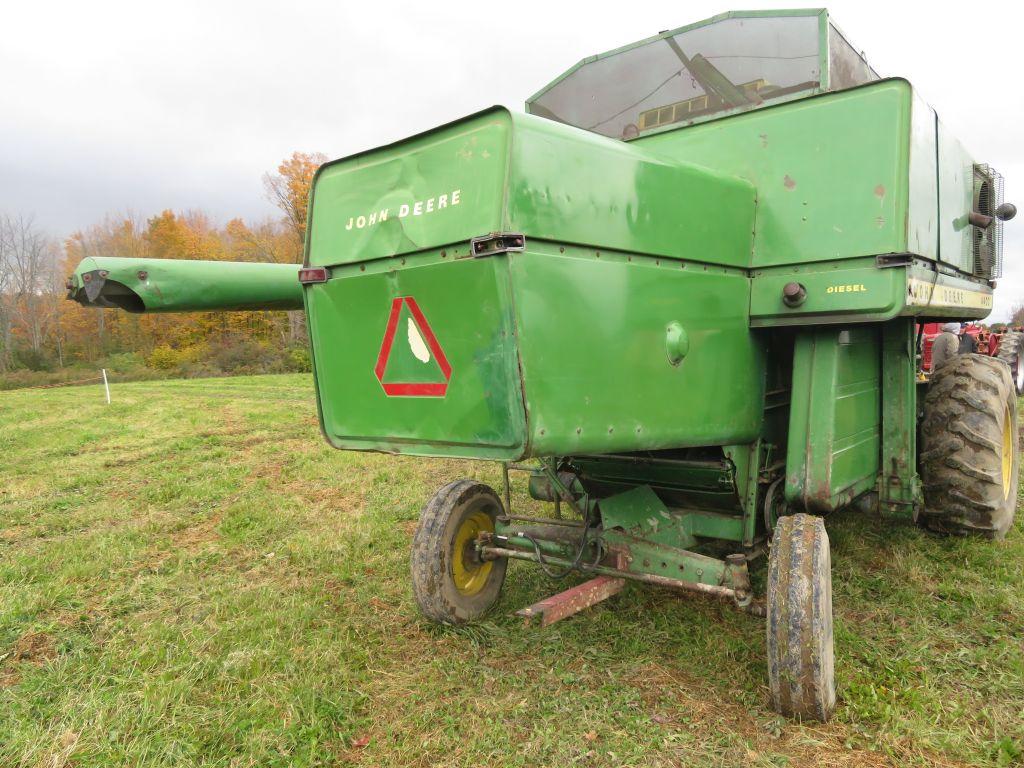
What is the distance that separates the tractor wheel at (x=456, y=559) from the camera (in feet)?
11.6

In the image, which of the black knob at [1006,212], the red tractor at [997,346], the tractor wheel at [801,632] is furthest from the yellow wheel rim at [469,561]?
the red tractor at [997,346]

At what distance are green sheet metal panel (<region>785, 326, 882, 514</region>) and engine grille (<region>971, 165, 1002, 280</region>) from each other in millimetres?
1953

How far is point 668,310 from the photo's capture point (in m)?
2.76

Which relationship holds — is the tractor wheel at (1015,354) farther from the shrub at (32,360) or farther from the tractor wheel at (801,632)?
the shrub at (32,360)

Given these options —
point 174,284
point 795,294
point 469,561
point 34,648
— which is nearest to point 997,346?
point 795,294

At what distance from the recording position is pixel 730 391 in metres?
3.16

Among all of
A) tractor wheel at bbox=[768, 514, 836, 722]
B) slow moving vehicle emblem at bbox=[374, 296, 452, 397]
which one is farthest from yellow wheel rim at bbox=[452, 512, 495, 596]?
tractor wheel at bbox=[768, 514, 836, 722]

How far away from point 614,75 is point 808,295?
1880mm

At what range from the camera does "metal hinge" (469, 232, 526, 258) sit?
2.20 m

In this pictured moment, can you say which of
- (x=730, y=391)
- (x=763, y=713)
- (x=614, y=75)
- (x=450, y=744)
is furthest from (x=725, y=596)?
(x=614, y=75)

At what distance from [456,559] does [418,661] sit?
600 millimetres

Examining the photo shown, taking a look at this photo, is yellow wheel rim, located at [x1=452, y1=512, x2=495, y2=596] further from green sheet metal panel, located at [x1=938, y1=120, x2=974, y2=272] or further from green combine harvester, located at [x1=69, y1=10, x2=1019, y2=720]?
green sheet metal panel, located at [x1=938, y1=120, x2=974, y2=272]

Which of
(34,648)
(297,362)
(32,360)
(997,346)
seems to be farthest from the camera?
(32,360)

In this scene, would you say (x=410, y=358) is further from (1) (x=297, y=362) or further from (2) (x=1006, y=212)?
(1) (x=297, y=362)
